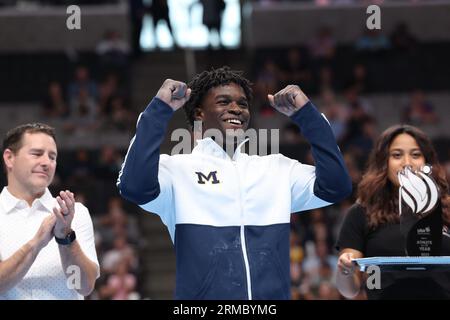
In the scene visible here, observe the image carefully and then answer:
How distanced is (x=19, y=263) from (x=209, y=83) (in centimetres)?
111

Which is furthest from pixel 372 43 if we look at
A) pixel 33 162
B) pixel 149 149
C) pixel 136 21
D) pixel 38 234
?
pixel 149 149

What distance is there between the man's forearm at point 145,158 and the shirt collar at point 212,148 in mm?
283

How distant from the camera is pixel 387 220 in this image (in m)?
4.50

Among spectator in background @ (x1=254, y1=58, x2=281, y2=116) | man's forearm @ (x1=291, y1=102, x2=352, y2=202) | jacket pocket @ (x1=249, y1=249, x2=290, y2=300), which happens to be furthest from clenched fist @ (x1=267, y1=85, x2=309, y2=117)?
spectator in background @ (x1=254, y1=58, x2=281, y2=116)

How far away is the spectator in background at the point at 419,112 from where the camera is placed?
512 inches

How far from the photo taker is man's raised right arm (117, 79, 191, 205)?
362 cm

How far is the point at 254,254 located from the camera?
3.63 m

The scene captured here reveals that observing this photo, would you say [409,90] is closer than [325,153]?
No

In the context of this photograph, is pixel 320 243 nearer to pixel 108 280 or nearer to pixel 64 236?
pixel 108 280

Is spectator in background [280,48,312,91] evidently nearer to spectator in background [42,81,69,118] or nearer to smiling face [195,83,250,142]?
spectator in background [42,81,69,118]

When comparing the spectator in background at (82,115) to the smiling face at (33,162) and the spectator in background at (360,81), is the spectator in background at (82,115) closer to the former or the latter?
the spectator in background at (360,81)
